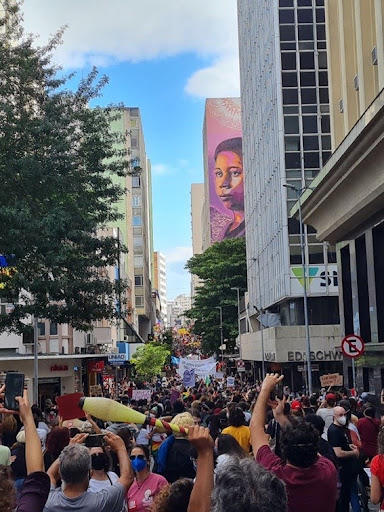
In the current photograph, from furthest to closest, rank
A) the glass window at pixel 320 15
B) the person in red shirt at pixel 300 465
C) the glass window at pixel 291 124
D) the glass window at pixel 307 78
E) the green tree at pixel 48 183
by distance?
1. the glass window at pixel 320 15
2. the glass window at pixel 307 78
3. the glass window at pixel 291 124
4. the green tree at pixel 48 183
5. the person in red shirt at pixel 300 465

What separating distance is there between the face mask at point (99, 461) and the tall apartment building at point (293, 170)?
118 feet

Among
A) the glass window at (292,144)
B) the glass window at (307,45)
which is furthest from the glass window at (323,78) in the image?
the glass window at (292,144)

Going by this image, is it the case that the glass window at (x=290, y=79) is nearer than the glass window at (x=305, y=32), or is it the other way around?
the glass window at (x=290, y=79)

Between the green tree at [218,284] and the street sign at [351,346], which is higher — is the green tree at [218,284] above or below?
above

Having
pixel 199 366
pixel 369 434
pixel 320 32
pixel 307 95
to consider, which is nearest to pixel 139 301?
pixel 307 95

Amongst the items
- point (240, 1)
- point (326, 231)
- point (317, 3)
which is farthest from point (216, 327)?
point (326, 231)

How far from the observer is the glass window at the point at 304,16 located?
1827 inches

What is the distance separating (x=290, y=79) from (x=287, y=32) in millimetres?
3012

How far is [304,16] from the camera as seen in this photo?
46.6 meters

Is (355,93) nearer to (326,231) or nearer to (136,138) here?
(326,231)

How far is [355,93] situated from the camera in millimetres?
28250

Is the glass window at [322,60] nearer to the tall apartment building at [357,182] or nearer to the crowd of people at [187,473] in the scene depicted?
the tall apartment building at [357,182]

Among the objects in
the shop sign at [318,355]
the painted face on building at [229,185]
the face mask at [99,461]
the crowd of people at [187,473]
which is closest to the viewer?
the crowd of people at [187,473]

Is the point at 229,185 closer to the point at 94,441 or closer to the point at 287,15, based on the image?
the point at 287,15
